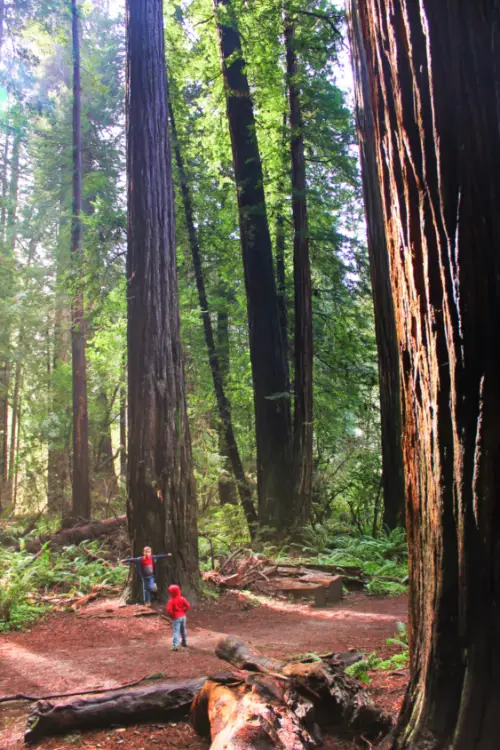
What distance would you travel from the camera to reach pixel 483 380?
2045 mm

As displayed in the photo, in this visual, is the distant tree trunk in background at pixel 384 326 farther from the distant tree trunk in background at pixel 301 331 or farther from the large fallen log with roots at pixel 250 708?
the large fallen log with roots at pixel 250 708

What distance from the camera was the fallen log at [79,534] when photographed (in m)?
13.3

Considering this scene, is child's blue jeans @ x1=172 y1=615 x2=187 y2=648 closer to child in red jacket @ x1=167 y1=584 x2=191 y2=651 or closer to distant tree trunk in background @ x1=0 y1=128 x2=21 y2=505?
child in red jacket @ x1=167 y1=584 x2=191 y2=651

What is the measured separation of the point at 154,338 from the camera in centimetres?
824

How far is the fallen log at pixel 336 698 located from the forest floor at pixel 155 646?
0.51 ft

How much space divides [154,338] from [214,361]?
7.59m

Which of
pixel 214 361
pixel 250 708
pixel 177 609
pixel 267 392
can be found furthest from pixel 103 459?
pixel 250 708

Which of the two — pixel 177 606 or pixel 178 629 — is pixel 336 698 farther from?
pixel 178 629

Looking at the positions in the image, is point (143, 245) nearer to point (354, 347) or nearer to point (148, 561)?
point (148, 561)

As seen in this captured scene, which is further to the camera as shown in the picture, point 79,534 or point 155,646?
point 79,534

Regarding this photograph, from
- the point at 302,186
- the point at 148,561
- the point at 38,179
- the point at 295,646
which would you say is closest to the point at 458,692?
the point at 295,646

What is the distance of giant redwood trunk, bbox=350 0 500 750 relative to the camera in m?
2.04

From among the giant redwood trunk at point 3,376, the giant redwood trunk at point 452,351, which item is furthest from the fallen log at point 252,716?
the giant redwood trunk at point 3,376

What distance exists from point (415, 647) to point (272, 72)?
1329cm
